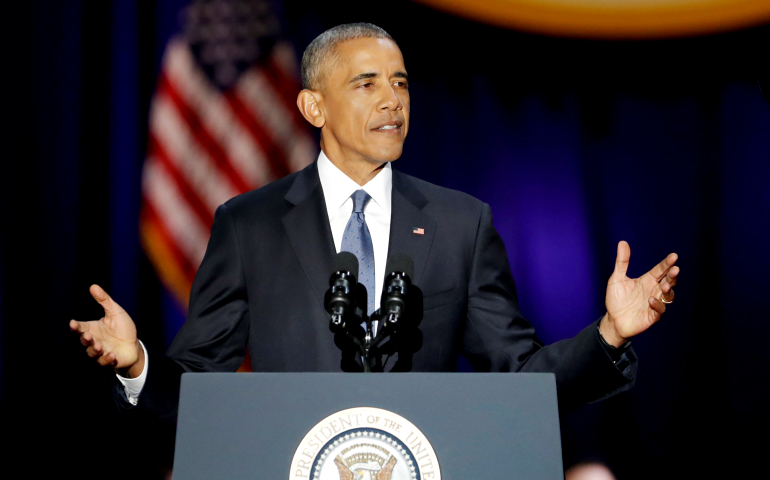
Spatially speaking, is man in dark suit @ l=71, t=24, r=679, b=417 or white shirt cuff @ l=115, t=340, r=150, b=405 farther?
man in dark suit @ l=71, t=24, r=679, b=417

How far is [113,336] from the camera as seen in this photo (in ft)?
4.41

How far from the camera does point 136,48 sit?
10.5ft

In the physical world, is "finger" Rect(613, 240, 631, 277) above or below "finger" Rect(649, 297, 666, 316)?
above

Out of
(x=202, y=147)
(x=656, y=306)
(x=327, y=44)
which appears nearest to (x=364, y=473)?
(x=656, y=306)

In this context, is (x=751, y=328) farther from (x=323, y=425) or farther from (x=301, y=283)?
(x=323, y=425)

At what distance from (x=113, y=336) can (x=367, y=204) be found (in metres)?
0.71

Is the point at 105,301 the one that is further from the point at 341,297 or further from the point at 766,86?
the point at 766,86

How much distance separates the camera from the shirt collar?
1.85m

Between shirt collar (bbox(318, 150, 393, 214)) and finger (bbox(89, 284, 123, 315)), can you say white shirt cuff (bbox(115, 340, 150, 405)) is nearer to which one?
finger (bbox(89, 284, 123, 315))

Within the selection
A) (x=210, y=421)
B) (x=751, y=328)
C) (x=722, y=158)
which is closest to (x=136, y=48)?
(x=210, y=421)

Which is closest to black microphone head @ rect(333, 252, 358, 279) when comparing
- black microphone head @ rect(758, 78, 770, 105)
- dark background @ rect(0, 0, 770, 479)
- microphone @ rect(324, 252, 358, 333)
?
microphone @ rect(324, 252, 358, 333)

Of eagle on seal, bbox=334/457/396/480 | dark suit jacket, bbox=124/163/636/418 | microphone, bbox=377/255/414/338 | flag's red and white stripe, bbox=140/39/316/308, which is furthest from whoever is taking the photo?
flag's red and white stripe, bbox=140/39/316/308

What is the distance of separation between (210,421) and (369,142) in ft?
2.97

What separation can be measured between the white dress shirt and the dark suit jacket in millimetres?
24
